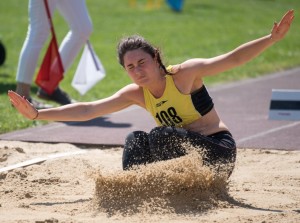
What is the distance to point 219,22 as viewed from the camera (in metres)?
20.5

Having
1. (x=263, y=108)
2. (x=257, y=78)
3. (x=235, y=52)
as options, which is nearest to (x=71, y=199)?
(x=235, y=52)

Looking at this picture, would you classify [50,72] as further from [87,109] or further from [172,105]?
[172,105]

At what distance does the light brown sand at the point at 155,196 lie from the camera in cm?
493

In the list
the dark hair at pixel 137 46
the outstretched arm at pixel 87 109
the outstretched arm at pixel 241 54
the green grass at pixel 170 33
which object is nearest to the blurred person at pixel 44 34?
the green grass at pixel 170 33

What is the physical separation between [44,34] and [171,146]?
425 centimetres

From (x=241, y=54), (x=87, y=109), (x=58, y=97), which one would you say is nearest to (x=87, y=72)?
(x=58, y=97)

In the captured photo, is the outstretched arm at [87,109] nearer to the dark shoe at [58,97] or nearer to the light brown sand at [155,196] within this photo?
the light brown sand at [155,196]

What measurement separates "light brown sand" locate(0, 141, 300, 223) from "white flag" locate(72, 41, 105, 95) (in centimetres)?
310

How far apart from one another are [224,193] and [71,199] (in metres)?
1.09

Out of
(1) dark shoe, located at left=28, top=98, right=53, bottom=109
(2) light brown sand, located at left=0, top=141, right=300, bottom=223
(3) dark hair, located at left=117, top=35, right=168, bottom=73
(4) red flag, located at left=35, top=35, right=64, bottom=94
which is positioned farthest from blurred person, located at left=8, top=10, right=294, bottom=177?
(1) dark shoe, located at left=28, top=98, right=53, bottom=109

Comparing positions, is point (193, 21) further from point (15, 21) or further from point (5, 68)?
point (5, 68)

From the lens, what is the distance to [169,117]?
563cm

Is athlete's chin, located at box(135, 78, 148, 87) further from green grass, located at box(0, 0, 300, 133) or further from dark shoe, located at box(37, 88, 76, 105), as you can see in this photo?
dark shoe, located at box(37, 88, 76, 105)

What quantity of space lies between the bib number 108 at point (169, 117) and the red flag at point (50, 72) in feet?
11.4
